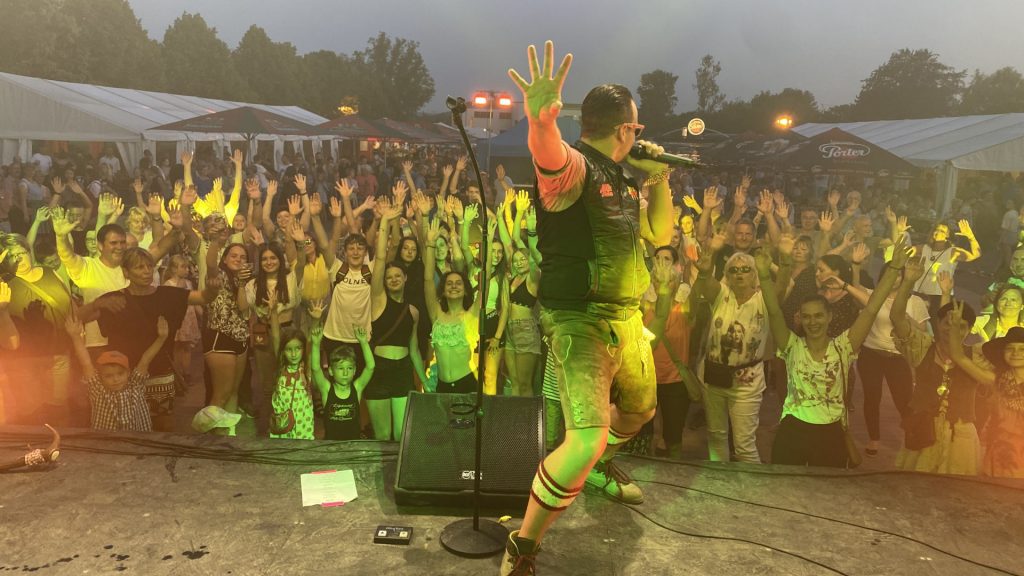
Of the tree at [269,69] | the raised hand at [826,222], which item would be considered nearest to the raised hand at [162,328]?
the raised hand at [826,222]

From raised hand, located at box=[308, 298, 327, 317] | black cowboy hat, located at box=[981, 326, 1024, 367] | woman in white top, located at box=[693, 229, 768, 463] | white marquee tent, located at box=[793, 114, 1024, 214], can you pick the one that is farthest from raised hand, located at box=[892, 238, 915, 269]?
white marquee tent, located at box=[793, 114, 1024, 214]

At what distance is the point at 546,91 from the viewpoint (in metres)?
2.21

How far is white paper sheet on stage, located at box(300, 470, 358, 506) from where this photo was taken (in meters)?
3.26

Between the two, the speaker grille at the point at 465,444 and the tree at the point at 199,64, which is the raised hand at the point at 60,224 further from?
the tree at the point at 199,64

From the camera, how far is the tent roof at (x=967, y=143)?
11.6m

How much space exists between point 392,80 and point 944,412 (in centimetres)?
1624

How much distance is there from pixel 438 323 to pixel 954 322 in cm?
308

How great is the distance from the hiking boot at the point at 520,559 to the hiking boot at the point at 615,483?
28.5 inches

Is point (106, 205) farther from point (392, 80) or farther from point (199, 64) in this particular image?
point (199, 64)

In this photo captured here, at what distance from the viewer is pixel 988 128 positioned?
12523 mm

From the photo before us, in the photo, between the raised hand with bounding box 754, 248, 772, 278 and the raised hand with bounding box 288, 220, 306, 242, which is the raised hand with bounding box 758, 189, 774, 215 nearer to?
the raised hand with bounding box 754, 248, 772, 278

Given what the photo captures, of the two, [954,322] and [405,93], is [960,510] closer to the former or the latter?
[954,322]

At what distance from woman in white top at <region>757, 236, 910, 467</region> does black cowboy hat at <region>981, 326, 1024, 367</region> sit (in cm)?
65

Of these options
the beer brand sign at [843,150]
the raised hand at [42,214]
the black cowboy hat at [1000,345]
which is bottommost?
the black cowboy hat at [1000,345]
